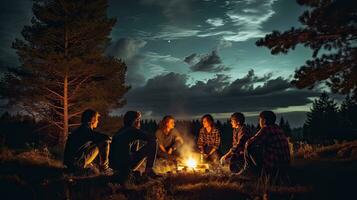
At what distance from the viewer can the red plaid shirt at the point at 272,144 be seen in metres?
8.38

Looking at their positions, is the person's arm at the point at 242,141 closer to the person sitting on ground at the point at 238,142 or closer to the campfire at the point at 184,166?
Answer: the person sitting on ground at the point at 238,142

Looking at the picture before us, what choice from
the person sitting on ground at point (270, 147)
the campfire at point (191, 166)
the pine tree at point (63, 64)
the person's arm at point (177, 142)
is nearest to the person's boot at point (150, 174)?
the campfire at point (191, 166)

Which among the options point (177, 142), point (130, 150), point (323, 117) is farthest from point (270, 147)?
point (323, 117)

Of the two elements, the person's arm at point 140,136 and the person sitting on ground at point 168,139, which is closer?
the person's arm at point 140,136

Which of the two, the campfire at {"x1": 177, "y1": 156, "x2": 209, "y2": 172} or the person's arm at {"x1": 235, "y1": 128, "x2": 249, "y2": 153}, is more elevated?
the person's arm at {"x1": 235, "y1": 128, "x2": 249, "y2": 153}

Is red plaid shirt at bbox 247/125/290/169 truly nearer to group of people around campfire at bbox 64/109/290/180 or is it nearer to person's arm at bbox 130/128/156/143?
group of people around campfire at bbox 64/109/290/180

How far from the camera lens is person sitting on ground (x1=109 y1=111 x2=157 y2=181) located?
8.31 m

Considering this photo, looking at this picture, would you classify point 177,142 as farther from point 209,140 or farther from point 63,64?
point 63,64

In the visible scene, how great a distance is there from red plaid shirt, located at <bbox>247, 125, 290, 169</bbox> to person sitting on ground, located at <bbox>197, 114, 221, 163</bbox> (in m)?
3.99

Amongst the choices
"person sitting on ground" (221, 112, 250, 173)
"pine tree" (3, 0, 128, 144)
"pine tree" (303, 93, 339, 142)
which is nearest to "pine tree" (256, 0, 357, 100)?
"person sitting on ground" (221, 112, 250, 173)

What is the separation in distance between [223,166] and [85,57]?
14.0m

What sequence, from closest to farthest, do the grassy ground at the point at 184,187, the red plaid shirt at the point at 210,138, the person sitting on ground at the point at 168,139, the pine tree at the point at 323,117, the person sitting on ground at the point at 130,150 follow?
the grassy ground at the point at 184,187, the person sitting on ground at the point at 130,150, the person sitting on ground at the point at 168,139, the red plaid shirt at the point at 210,138, the pine tree at the point at 323,117

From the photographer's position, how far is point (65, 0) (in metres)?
23.1

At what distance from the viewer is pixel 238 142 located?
10.3m
